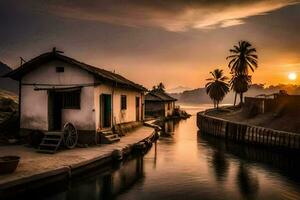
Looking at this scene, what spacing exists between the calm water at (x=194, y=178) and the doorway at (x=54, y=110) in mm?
6378

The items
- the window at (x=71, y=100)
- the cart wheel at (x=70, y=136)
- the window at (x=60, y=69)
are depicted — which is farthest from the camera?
the window at (x=60, y=69)

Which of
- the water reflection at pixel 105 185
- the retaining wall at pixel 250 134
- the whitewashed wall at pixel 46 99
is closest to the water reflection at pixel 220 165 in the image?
the water reflection at pixel 105 185

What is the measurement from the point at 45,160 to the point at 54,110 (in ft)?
24.3

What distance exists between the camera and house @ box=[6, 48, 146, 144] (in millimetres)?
21156

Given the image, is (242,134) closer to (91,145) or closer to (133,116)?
(133,116)

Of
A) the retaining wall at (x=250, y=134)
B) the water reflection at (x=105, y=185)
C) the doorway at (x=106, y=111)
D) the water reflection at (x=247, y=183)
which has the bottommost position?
the water reflection at (x=247, y=183)

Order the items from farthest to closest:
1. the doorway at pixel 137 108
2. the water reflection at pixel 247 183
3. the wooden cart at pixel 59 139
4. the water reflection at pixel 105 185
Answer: the doorway at pixel 137 108 → the wooden cart at pixel 59 139 → the water reflection at pixel 247 183 → the water reflection at pixel 105 185

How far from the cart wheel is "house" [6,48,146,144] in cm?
102

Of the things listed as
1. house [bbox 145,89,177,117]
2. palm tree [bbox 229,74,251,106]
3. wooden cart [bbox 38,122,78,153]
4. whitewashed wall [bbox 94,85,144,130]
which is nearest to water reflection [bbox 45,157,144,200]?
wooden cart [bbox 38,122,78,153]

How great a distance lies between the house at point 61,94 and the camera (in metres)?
21.2

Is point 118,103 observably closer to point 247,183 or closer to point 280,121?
point 247,183

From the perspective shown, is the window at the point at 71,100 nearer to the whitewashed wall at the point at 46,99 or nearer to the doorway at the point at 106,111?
the whitewashed wall at the point at 46,99

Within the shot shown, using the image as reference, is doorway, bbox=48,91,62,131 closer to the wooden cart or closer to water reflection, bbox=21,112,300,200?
the wooden cart

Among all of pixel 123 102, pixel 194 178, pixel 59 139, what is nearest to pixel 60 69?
pixel 59 139
